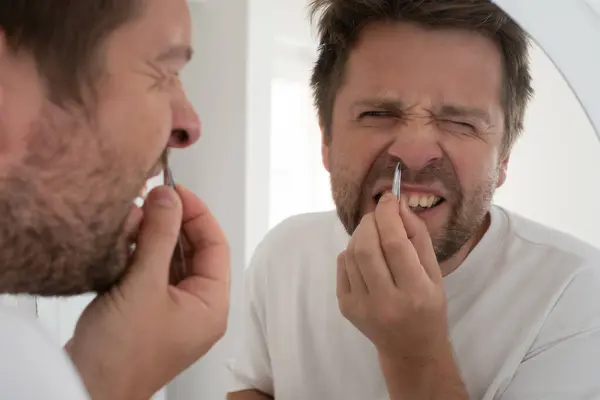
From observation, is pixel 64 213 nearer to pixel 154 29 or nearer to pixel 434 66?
pixel 154 29

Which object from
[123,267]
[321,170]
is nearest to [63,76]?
[123,267]

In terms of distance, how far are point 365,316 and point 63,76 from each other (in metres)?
0.33

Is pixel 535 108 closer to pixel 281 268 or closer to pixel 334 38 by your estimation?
pixel 334 38

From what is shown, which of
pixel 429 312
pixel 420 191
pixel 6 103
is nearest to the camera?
pixel 6 103

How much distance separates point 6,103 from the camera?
44cm

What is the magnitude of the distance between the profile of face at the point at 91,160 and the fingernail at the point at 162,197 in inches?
0.7

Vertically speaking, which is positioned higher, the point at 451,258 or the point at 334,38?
the point at 334,38

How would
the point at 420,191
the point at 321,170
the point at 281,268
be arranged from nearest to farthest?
the point at 420,191, the point at 281,268, the point at 321,170

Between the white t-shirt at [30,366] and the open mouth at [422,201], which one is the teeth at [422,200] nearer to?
the open mouth at [422,201]

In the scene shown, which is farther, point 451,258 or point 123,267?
point 451,258

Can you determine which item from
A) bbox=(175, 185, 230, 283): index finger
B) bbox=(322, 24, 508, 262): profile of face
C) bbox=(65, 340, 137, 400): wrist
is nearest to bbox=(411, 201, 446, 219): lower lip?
bbox=(322, 24, 508, 262): profile of face

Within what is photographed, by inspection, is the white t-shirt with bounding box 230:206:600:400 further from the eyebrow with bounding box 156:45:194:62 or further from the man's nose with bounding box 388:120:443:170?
the eyebrow with bounding box 156:45:194:62

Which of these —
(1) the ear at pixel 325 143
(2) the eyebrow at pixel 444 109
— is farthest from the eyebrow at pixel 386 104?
(1) the ear at pixel 325 143

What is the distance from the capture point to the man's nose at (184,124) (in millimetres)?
545
